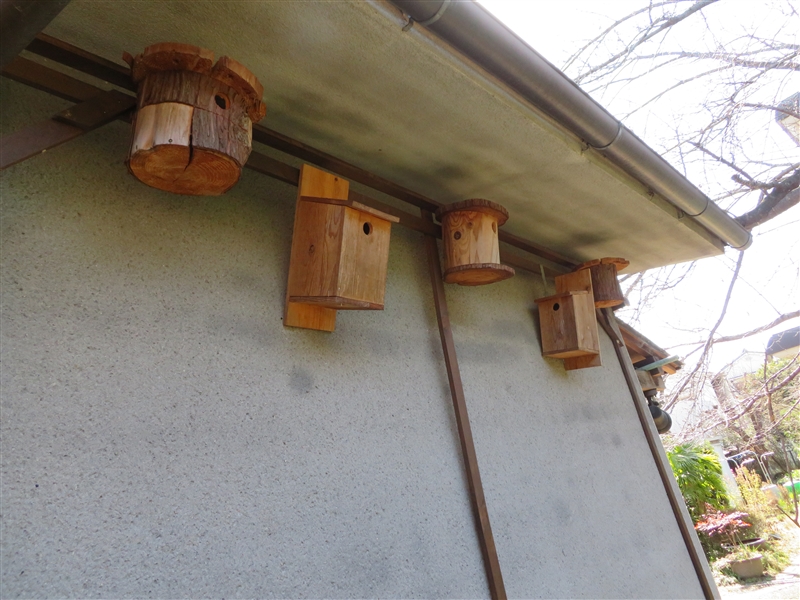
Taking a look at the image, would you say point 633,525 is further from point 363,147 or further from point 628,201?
point 363,147

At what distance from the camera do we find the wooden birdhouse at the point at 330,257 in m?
1.67

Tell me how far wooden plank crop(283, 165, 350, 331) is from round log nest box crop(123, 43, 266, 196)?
0.36 meters

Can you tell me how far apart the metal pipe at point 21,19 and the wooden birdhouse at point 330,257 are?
86cm

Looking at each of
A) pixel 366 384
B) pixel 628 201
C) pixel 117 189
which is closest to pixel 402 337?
pixel 366 384

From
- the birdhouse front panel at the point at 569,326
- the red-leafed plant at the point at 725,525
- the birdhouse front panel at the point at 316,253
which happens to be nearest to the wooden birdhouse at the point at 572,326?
the birdhouse front panel at the point at 569,326

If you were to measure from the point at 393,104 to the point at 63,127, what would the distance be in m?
0.98

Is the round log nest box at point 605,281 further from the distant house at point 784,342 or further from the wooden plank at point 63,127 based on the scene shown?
the distant house at point 784,342

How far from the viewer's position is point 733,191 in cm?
418

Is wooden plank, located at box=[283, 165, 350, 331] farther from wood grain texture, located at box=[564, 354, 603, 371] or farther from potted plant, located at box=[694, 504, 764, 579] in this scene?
potted plant, located at box=[694, 504, 764, 579]

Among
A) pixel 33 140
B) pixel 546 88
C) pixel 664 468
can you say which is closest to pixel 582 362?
pixel 664 468

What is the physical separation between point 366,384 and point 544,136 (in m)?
1.17

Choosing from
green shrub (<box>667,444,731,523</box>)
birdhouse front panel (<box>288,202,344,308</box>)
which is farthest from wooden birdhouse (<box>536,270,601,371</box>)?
green shrub (<box>667,444,731,523</box>)

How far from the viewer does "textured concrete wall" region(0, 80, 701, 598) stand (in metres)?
1.25

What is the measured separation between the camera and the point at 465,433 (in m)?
2.11
